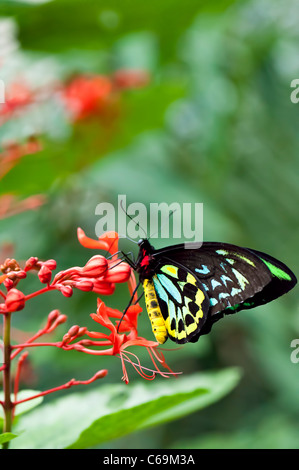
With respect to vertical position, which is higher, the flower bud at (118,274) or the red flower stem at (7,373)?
the flower bud at (118,274)

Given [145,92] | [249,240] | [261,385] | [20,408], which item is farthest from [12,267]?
[261,385]

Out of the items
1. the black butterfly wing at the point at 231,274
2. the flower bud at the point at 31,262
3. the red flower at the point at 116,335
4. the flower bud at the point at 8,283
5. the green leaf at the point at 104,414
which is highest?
the black butterfly wing at the point at 231,274

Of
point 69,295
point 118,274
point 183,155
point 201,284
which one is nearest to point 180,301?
point 201,284

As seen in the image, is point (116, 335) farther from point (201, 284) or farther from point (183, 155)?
point (183, 155)

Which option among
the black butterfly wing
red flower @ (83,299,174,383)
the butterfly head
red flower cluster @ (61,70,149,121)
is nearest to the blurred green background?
red flower cluster @ (61,70,149,121)

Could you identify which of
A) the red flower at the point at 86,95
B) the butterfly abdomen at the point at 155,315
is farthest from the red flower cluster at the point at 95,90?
the butterfly abdomen at the point at 155,315

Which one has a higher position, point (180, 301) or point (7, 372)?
point (180, 301)

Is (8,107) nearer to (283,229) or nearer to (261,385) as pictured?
(283,229)

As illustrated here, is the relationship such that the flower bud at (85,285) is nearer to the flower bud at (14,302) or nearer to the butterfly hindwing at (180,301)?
the flower bud at (14,302)

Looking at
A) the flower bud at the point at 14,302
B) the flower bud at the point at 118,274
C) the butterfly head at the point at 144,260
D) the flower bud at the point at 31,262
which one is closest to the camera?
the flower bud at the point at 14,302
